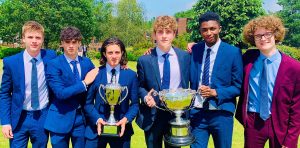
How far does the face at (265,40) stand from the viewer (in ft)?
11.9

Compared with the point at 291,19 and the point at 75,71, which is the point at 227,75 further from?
the point at 291,19

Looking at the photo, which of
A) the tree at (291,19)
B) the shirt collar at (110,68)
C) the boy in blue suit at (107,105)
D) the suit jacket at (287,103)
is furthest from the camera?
the tree at (291,19)

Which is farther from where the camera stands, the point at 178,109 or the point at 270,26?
the point at 178,109

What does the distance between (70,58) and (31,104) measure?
70cm

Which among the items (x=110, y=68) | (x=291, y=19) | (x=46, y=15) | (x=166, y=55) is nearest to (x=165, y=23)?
(x=166, y=55)

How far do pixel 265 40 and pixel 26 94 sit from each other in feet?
9.01

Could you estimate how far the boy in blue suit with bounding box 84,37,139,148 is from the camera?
3.88m

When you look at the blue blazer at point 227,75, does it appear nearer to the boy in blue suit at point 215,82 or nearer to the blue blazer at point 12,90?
the boy in blue suit at point 215,82

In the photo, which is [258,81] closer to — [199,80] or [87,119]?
[199,80]

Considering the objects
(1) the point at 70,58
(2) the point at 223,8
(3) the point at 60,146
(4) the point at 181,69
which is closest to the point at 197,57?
(4) the point at 181,69

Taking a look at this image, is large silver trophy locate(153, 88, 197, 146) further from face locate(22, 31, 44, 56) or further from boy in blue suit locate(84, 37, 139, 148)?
face locate(22, 31, 44, 56)

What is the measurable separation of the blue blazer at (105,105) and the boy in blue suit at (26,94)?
56cm

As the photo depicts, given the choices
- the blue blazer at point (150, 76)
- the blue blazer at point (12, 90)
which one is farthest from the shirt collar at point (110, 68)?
the blue blazer at point (12, 90)

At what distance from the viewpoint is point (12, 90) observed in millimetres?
4023
